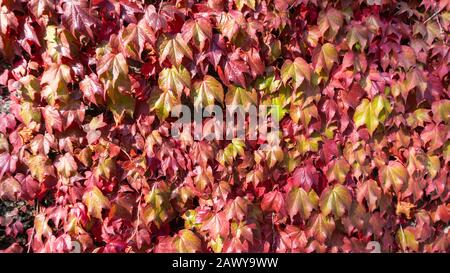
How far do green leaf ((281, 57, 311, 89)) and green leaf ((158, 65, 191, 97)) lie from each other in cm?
46

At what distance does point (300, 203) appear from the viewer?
7.48ft

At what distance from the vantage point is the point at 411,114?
2.34m

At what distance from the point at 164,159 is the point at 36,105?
661 mm

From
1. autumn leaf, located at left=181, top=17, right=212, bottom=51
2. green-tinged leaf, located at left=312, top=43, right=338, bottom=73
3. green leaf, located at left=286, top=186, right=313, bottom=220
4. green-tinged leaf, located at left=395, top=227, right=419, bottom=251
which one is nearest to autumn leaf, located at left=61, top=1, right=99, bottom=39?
autumn leaf, located at left=181, top=17, right=212, bottom=51

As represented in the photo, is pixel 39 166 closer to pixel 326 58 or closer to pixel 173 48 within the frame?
pixel 173 48

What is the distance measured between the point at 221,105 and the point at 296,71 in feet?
1.31

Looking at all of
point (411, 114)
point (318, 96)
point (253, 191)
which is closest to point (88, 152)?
point (253, 191)

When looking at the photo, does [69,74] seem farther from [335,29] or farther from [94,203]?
[335,29]

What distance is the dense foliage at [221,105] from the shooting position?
210 centimetres

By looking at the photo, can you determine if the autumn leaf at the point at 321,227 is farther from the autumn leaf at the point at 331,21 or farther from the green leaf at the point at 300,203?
the autumn leaf at the point at 331,21

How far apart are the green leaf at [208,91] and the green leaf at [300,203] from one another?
0.61 m

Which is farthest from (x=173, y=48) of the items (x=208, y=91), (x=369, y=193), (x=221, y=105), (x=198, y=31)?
(x=369, y=193)

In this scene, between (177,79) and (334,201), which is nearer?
(177,79)

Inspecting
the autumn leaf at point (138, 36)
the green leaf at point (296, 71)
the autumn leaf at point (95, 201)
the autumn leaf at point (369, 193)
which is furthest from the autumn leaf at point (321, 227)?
the autumn leaf at point (138, 36)
